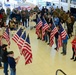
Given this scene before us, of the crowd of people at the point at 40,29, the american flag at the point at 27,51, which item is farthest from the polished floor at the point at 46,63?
the american flag at the point at 27,51

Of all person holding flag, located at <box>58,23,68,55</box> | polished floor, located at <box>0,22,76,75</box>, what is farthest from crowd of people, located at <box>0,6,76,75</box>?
polished floor, located at <box>0,22,76,75</box>

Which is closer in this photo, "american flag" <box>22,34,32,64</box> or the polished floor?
"american flag" <box>22,34,32,64</box>

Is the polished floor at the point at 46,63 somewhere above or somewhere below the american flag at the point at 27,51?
below

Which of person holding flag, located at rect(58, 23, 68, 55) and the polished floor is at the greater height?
person holding flag, located at rect(58, 23, 68, 55)

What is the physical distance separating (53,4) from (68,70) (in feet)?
53.9

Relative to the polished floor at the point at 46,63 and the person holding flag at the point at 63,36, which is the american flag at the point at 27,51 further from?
the person holding flag at the point at 63,36

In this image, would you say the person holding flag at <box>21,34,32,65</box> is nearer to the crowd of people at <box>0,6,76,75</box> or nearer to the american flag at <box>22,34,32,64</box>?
the american flag at <box>22,34,32,64</box>

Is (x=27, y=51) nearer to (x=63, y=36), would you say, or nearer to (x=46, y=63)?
(x=46, y=63)

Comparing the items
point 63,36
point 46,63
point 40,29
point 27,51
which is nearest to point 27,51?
point 27,51

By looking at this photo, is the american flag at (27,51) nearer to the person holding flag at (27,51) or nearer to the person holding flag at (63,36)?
the person holding flag at (27,51)

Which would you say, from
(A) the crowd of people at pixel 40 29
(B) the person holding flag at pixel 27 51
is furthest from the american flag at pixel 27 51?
(A) the crowd of people at pixel 40 29

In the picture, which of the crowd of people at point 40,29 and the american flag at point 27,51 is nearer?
the crowd of people at point 40,29

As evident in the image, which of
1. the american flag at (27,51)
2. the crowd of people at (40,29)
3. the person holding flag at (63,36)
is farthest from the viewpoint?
the person holding flag at (63,36)

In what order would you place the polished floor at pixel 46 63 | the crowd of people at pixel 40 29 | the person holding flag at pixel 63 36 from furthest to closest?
1. the person holding flag at pixel 63 36
2. the polished floor at pixel 46 63
3. the crowd of people at pixel 40 29
